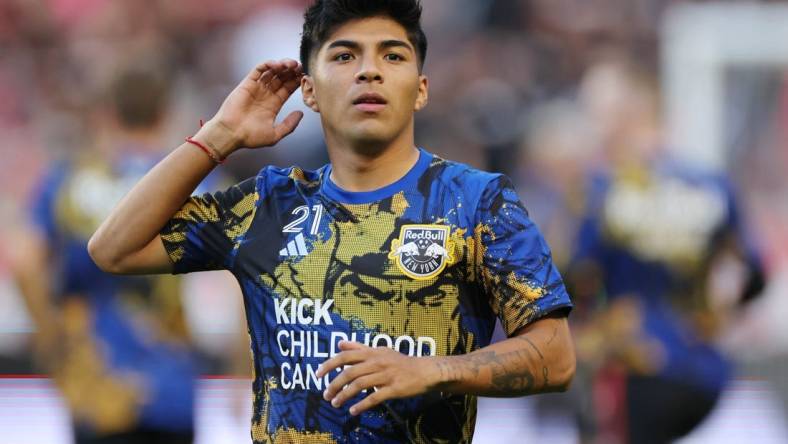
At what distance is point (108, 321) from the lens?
4797mm

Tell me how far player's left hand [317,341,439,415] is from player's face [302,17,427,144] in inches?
24.7

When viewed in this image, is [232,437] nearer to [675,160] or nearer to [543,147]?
[675,160]

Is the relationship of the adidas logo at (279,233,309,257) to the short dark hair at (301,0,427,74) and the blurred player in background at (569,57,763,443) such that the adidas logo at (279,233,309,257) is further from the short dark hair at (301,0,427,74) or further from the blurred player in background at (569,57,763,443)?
the blurred player in background at (569,57,763,443)

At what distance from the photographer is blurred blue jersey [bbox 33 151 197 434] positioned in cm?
478

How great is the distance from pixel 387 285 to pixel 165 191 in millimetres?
589

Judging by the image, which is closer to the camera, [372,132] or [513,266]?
[513,266]

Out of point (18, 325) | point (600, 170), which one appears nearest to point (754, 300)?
point (600, 170)

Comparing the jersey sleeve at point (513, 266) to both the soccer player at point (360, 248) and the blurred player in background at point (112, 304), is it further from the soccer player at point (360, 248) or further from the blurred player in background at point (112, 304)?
the blurred player in background at point (112, 304)

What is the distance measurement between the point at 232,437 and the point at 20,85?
Result: 3613 mm

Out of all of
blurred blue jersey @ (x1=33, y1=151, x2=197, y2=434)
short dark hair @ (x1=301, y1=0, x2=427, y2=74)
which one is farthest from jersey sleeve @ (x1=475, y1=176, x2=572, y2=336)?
blurred blue jersey @ (x1=33, y1=151, x2=197, y2=434)

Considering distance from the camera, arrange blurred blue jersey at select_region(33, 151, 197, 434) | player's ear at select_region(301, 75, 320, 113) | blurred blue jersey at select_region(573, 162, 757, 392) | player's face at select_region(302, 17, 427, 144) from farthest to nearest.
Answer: blurred blue jersey at select_region(573, 162, 757, 392), blurred blue jersey at select_region(33, 151, 197, 434), player's ear at select_region(301, 75, 320, 113), player's face at select_region(302, 17, 427, 144)

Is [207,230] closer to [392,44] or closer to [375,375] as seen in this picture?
[392,44]

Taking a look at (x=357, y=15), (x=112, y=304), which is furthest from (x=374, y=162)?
(x=112, y=304)

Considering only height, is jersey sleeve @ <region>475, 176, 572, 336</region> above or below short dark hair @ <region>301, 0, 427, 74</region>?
below
